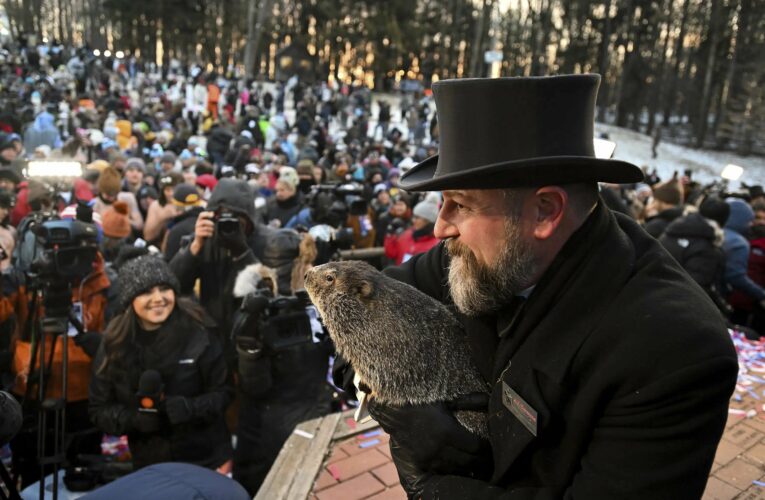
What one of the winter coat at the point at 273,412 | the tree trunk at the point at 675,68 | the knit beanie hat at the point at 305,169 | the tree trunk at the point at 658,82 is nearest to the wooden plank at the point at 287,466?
the winter coat at the point at 273,412

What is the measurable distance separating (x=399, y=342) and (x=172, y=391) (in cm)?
249

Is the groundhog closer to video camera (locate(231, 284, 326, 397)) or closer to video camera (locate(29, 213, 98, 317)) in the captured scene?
video camera (locate(231, 284, 326, 397))

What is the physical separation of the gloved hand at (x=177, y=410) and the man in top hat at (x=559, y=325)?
7.26ft

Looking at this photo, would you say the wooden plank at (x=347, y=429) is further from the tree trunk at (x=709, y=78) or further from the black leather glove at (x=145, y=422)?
the tree trunk at (x=709, y=78)

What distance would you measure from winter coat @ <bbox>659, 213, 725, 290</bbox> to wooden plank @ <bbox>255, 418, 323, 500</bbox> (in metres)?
3.94

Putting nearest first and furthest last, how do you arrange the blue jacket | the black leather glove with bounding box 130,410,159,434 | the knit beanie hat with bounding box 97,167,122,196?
1. the black leather glove with bounding box 130,410,159,434
2. the blue jacket
3. the knit beanie hat with bounding box 97,167,122,196

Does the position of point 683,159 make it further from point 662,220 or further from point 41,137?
point 41,137

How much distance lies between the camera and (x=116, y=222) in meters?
6.52

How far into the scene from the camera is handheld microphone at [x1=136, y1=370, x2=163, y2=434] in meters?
3.42

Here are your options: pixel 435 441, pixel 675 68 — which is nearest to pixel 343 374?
pixel 435 441

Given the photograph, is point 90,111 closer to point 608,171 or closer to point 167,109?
point 167,109

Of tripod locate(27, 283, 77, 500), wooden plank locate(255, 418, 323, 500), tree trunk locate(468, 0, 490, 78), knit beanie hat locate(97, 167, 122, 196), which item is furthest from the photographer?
tree trunk locate(468, 0, 490, 78)

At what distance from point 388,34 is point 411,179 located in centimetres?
4998

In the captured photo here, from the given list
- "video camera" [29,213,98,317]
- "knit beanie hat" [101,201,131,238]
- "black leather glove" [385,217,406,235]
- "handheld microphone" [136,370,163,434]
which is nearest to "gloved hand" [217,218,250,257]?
"video camera" [29,213,98,317]
